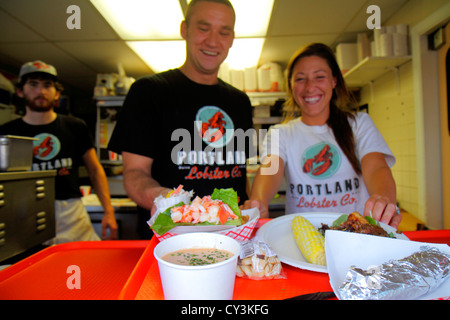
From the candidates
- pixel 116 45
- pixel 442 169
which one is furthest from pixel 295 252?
pixel 116 45

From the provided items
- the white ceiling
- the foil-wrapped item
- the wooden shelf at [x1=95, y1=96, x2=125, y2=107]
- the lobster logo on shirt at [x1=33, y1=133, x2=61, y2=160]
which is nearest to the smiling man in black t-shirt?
the foil-wrapped item

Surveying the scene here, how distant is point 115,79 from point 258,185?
3.39 m

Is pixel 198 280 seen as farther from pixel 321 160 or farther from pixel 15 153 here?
pixel 15 153

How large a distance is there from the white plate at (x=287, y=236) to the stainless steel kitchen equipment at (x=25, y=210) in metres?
1.44

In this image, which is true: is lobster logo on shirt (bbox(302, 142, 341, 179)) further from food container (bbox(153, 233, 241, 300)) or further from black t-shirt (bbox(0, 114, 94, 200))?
black t-shirt (bbox(0, 114, 94, 200))

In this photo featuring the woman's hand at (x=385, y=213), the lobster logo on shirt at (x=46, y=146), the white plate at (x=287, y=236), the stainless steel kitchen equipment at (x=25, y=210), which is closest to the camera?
the white plate at (x=287, y=236)

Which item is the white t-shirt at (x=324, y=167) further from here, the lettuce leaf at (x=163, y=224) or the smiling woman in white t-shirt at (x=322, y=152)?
the lettuce leaf at (x=163, y=224)

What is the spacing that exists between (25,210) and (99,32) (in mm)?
2278

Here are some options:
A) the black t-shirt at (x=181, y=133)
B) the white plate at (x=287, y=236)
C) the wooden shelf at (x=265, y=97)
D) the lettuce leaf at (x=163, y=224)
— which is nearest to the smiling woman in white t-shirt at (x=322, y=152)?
the black t-shirt at (x=181, y=133)

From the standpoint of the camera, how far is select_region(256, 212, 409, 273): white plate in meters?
0.77

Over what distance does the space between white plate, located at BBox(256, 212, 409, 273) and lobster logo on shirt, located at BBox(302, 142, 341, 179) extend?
1.63ft

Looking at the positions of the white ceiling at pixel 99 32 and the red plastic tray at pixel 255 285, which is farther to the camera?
the white ceiling at pixel 99 32

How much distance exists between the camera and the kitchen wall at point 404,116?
8.64 ft

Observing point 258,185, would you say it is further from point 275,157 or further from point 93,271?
point 93,271
